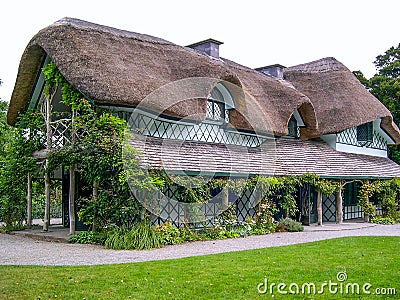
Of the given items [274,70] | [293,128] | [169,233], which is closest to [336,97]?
[293,128]

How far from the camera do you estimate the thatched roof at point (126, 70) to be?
40.4 ft

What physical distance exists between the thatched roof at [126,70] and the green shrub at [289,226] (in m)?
3.54

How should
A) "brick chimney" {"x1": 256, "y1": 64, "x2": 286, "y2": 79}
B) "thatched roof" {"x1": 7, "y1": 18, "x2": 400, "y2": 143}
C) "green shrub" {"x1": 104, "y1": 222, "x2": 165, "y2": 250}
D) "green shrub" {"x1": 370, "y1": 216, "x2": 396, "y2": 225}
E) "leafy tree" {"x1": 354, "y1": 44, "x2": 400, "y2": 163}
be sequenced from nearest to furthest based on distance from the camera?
"green shrub" {"x1": 104, "y1": 222, "x2": 165, "y2": 250} → "thatched roof" {"x1": 7, "y1": 18, "x2": 400, "y2": 143} → "green shrub" {"x1": 370, "y1": 216, "x2": 396, "y2": 225} → "brick chimney" {"x1": 256, "y1": 64, "x2": 286, "y2": 79} → "leafy tree" {"x1": 354, "y1": 44, "x2": 400, "y2": 163}

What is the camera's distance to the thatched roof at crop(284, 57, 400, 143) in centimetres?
1973

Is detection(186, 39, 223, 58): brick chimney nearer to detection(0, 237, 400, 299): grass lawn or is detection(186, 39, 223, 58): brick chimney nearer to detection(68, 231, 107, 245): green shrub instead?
detection(68, 231, 107, 245): green shrub

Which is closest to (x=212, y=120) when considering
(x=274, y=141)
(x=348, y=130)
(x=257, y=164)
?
(x=257, y=164)

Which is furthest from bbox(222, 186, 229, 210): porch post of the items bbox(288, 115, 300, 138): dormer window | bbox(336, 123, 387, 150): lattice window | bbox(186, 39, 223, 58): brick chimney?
bbox(336, 123, 387, 150): lattice window

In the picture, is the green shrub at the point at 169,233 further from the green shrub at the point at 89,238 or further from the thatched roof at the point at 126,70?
the thatched roof at the point at 126,70

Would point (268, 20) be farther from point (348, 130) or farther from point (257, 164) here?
point (348, 130)

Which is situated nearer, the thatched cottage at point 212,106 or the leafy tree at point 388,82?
the thatched cottage at point 212,106

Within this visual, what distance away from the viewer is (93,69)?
40.5ft

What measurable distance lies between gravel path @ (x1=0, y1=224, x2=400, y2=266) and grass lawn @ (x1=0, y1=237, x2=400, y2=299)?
0.79 m

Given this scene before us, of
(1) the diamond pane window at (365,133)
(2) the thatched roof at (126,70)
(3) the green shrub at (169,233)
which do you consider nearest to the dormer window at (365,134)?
(1) the diamond pane window at (365,133)

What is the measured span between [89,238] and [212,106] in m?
6.43
